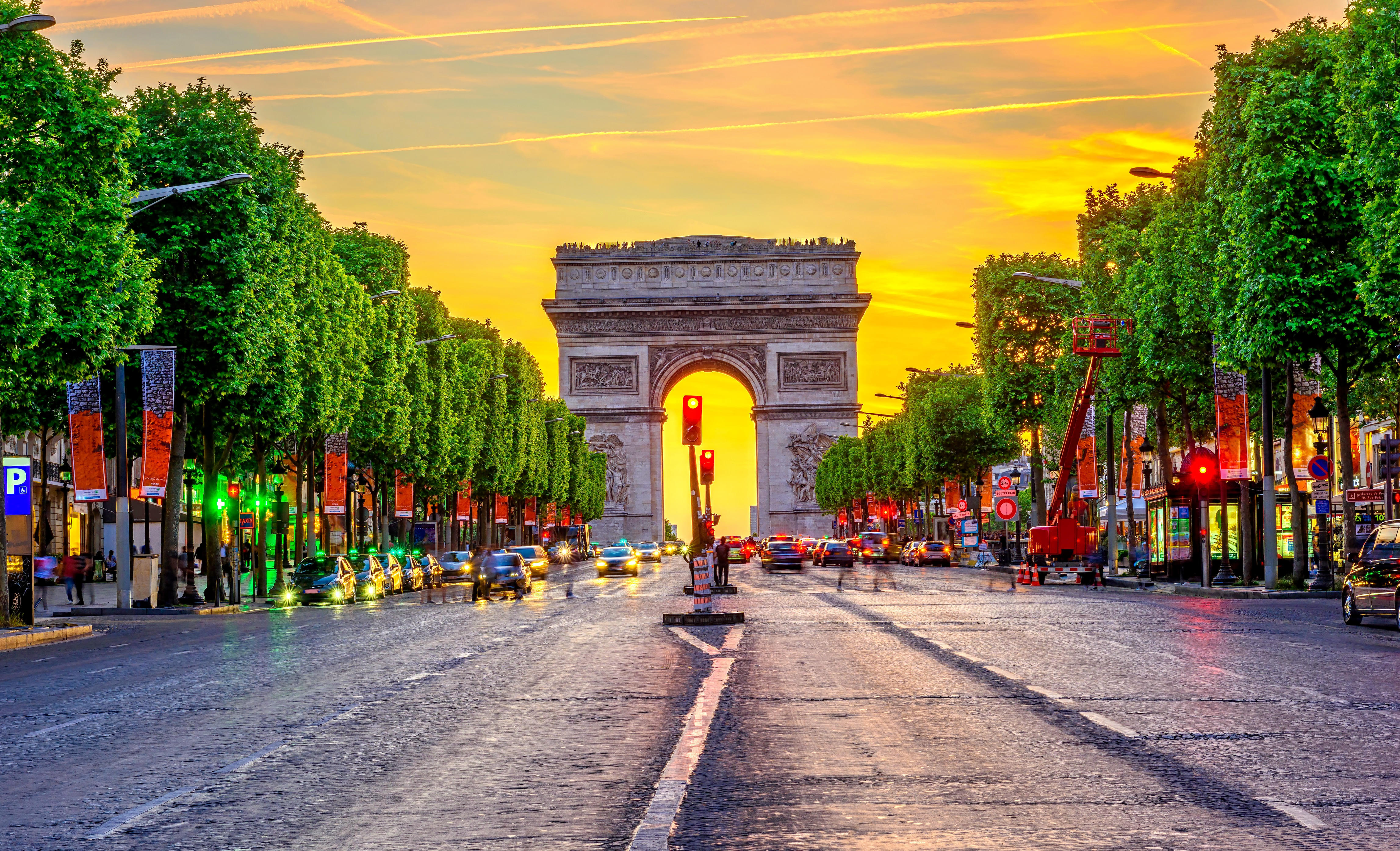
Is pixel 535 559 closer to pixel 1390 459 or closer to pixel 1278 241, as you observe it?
pixel 1390 459

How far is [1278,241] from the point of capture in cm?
3728

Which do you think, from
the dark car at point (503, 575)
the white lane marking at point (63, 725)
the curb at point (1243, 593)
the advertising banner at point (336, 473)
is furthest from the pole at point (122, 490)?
the curb at point (1243, 593)

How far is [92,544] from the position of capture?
294 feet

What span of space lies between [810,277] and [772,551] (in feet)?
204

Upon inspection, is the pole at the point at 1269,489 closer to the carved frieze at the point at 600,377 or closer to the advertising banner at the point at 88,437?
the advertising banner at the point at 88,437

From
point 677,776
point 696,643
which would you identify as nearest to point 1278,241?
point 696,643

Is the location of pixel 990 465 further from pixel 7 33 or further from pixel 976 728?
pixel 976 728

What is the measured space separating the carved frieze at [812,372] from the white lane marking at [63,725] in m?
124


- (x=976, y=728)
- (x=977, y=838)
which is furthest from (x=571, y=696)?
Result: (x=977, y=838)

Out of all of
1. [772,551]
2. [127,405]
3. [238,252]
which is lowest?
[772,551]

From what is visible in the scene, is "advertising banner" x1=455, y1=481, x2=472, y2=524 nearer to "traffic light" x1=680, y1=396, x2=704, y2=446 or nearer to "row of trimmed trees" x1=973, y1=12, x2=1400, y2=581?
"row of trimmed trees" x1=973, y1=12, x2=1400, y2=581

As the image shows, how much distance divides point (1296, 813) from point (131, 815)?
6317 millimetres

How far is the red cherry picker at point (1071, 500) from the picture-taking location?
51.6 metres

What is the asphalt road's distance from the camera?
8.83 m
